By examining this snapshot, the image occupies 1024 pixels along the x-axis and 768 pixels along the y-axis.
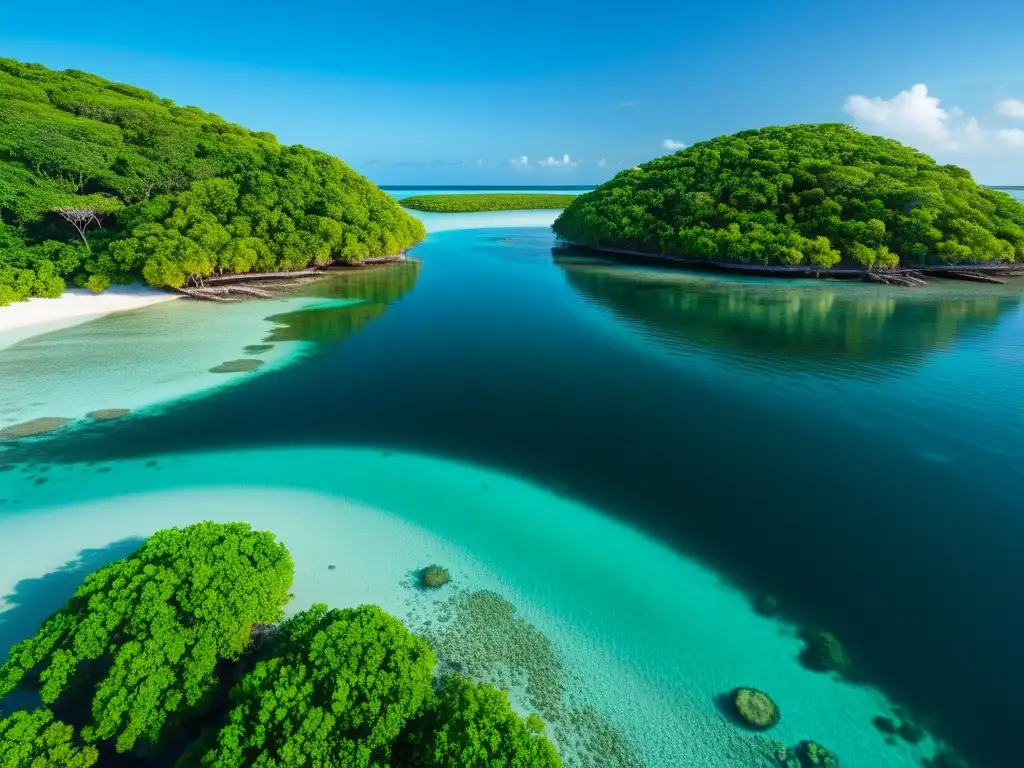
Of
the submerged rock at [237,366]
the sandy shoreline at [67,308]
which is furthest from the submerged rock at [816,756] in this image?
the sandy shoreline at [67,308]

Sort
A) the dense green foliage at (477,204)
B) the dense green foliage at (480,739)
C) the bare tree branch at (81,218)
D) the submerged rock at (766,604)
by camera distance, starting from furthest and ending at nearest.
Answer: the dense green foliage at (477,204) → the bare tree branch at (81,218) → the submerged rock at (766,604) → the dense green foliage at (480,739)

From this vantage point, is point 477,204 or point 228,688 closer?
point 228,688

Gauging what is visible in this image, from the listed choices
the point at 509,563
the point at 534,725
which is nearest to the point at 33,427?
the point at 509,563

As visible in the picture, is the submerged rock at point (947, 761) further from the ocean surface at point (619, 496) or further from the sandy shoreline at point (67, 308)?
the sandy shoreline at point (67, 308)

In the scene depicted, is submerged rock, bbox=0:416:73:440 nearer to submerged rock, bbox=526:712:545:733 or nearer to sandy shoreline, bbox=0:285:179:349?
sandy shoreline, bbox=0:285:179:349

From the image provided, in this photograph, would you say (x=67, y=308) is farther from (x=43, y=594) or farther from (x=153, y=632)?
(x=153, y=632)

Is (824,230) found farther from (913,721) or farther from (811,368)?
(913,721)

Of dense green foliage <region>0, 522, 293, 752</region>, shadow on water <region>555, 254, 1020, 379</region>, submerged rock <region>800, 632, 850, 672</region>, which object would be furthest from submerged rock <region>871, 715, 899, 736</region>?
shadow on water <region>555, 254, 1020, 379</region>
